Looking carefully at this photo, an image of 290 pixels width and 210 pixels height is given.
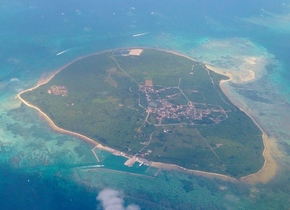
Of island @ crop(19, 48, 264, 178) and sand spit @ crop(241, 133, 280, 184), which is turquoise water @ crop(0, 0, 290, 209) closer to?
sand spit @ crop(241, 133, 280, 184)

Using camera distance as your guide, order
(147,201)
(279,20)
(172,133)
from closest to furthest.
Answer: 1. (147,201)
2. (172,133)
3. (279,20)

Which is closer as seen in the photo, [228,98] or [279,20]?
[228,98]

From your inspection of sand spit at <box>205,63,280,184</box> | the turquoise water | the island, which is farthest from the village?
the turquoise water

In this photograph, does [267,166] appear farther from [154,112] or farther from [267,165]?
[154,112]

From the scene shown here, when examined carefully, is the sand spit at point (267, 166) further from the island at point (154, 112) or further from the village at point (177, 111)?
the village at point (177, 111)

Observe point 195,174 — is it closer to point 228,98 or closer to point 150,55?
point 228,98

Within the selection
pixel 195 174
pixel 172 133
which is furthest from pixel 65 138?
pixel 195 174
